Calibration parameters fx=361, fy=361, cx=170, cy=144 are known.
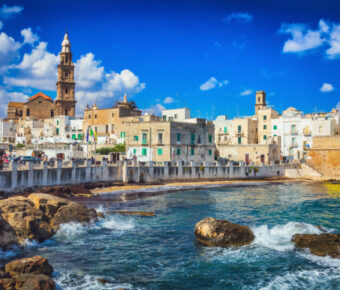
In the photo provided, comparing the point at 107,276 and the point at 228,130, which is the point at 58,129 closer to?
the point at 228,130

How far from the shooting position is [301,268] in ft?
48.5

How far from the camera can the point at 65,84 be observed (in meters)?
90.5

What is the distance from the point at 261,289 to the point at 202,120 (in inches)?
1644

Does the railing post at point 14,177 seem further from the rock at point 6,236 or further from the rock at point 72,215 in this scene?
the rock at point 6,236

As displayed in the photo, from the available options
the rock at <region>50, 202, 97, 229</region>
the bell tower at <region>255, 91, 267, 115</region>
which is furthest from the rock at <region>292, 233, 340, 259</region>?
the bell tower at <region>255, 91, 267, 115</region>

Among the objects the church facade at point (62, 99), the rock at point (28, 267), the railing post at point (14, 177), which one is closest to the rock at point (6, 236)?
the rock at point (28, 267)

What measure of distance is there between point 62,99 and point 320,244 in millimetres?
82767

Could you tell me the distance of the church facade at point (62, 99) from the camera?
90.2 metres

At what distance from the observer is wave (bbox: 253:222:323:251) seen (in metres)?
17.8

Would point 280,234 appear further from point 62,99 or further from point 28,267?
point 62,99

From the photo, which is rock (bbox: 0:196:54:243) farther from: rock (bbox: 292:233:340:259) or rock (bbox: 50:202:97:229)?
rock (bbox: 292:233:340:259)

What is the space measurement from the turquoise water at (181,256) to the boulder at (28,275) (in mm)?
732

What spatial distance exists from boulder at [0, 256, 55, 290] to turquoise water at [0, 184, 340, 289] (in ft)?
2.40

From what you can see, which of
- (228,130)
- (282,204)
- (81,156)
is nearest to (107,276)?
(282,204)
